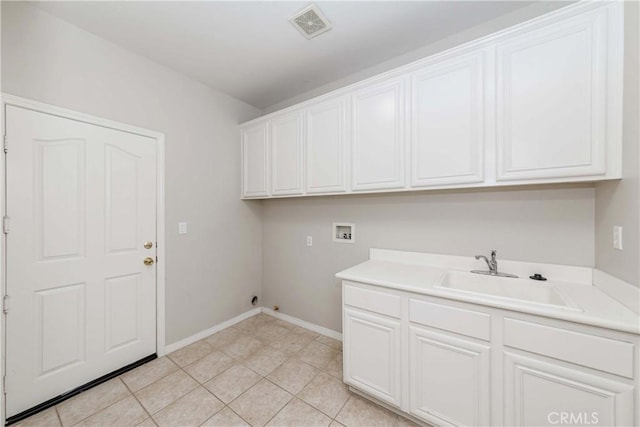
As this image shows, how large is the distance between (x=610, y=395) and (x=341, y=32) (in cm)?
261

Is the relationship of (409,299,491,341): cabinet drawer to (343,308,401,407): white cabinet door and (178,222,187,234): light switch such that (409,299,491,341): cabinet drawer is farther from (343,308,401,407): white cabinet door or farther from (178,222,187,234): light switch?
(178,222,187,234): light switch

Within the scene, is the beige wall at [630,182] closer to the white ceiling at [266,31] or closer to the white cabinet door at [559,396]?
the white cabinet door at [559,396]

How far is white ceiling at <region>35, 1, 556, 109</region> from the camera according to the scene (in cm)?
166

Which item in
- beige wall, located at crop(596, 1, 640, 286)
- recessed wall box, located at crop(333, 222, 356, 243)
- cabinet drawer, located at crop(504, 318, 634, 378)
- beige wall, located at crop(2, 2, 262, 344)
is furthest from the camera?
recessed wall box, located at crop(333, 222, 356, 243)

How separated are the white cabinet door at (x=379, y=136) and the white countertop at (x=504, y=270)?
0.68 meters

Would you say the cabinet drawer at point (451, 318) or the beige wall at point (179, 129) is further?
the beige wall at point (179, 129)

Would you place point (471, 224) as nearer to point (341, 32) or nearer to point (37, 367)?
point (341, 32)

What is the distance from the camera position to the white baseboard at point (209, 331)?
7.73ft

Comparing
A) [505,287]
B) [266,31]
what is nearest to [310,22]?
[266,31]

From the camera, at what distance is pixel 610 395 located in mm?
1012

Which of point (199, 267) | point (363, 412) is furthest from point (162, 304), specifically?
point (363, 412)

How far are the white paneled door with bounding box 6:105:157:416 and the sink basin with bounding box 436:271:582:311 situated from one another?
249 centimetres

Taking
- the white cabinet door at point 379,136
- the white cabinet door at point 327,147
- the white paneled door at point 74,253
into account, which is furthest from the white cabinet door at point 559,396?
the white paneled door at point 74,253

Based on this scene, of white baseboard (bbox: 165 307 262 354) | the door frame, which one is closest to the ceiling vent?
the door frame
